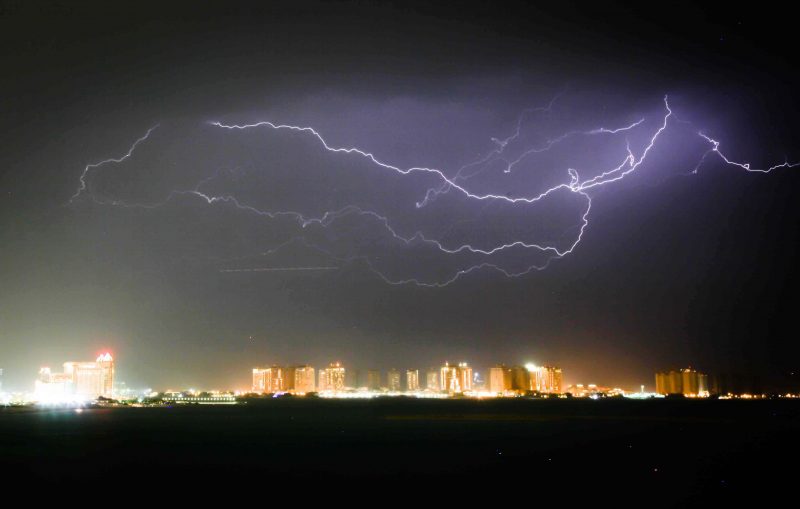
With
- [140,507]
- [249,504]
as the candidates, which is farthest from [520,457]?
[140,507]

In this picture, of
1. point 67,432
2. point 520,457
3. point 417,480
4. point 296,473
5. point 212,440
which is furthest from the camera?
point 67,432

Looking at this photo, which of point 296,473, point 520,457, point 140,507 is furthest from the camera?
point 520,457

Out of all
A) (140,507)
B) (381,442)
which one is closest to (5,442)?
(381,442)

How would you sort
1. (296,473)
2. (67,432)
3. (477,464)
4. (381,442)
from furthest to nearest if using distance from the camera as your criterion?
(67,432) < (381,442) < (477,464) < (296,473)

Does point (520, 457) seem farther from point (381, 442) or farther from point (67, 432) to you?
point (67, 432)

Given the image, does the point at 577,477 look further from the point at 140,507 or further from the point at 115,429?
the point at 115,429

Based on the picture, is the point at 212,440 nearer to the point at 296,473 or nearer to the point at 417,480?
the point at 296,473

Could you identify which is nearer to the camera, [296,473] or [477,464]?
[296,473]

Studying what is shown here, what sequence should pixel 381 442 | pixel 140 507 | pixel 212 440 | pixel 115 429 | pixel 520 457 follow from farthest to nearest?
pixel 115 429 → pixel 212 440 → pixel 381 442 → pixel 520 457 → pixel 140 507

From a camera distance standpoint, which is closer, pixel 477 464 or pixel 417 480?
pixel 417 480
